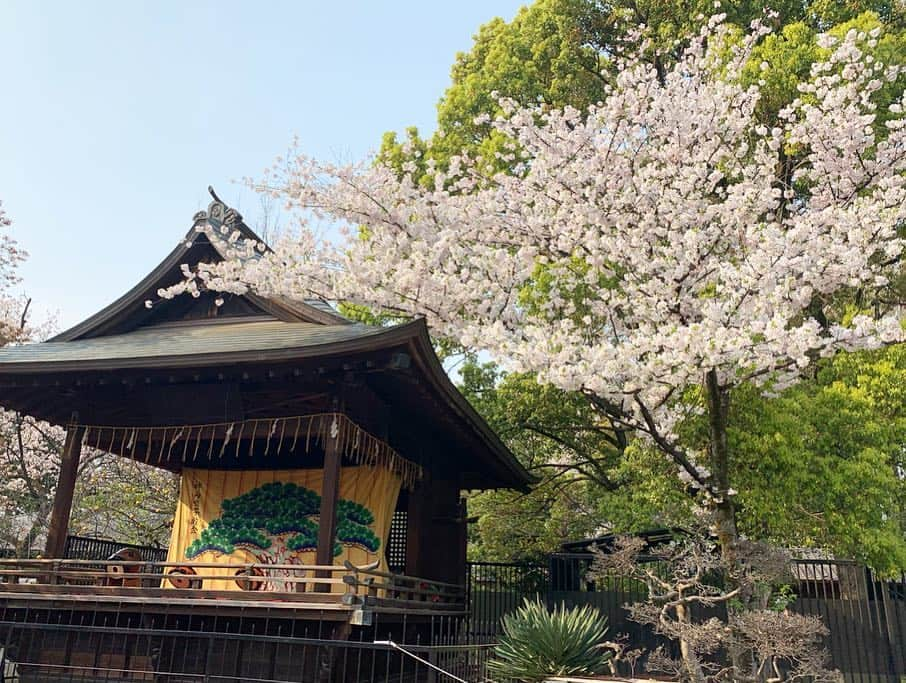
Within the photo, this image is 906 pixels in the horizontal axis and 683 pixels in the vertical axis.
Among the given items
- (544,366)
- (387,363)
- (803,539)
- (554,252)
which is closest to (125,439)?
(387,363)

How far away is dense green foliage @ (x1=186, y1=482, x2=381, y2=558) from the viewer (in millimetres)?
11281

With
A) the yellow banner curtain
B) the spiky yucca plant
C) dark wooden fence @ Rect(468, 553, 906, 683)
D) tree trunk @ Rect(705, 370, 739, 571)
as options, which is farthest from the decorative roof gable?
dark wooden fence @ Rect(468, 553, 906, 683)

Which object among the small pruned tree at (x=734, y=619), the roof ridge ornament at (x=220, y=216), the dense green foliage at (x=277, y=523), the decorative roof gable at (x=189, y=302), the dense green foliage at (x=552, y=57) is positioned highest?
the dense green foliage at (x=552, y=57)

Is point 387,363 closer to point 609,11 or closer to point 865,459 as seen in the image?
point 865,459

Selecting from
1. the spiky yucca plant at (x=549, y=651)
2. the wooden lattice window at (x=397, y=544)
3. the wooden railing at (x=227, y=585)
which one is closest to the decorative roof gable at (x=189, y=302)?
the wooden railing at (x=227, y=585)

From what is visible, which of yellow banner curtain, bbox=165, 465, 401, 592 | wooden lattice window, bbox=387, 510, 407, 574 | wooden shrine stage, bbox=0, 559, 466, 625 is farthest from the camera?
wooden lattice window, bbox=387, 510, 407, 574

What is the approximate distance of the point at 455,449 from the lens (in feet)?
42.4

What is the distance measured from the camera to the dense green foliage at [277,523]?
11281 mm

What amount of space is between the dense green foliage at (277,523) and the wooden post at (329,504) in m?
2.43

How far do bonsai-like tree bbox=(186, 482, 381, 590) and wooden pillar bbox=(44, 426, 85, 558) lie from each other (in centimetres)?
229

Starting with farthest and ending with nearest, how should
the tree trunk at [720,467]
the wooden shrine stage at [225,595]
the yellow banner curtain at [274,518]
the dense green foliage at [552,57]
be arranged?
1. the dense green foliage at [552,57]
2. the yellow banner curtain at [274,518]
3. the tree trunk at [720,467]
4. the wooden shrine stage at [225,595]

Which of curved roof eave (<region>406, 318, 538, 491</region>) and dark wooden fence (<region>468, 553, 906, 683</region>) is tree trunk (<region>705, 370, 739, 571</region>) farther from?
curved roof eave (<region>406, 318, 538, 491</region>)

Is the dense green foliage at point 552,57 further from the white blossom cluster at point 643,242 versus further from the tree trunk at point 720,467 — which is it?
the tree trunk at point 720,467

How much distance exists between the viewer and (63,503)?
1012cm
